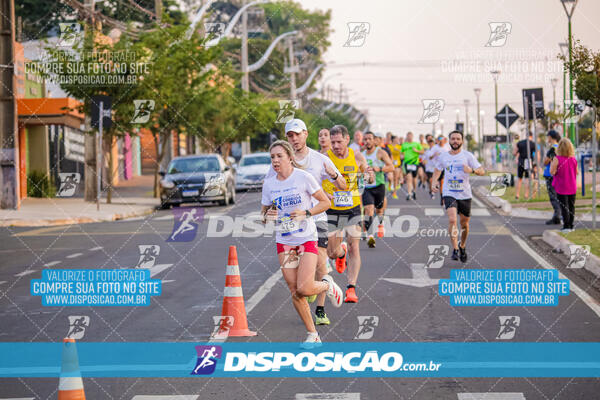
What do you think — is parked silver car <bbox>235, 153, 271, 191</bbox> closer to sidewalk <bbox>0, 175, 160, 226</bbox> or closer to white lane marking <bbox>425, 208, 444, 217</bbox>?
sidewalk <bbox>0, 175, 160, 226</bbox>

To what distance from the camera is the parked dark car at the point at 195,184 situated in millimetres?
31125

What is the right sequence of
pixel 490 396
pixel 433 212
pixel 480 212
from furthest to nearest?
1. pixel 480 212
2. pixel 433 212
3. pixel 490 396

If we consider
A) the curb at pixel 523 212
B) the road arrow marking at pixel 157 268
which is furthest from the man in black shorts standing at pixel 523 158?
the road arrow marking at pixel 157 268

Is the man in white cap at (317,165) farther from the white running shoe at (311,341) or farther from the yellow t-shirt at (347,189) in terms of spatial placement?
the yellow t-shirt at (347,189)

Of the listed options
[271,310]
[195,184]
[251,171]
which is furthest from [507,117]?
[271,310]

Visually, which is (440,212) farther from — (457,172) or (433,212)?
(457,172)

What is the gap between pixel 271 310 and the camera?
10.3 metres

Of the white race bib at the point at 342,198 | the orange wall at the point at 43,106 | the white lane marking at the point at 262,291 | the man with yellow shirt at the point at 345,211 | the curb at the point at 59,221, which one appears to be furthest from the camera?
the orange wall at the point at 43,106

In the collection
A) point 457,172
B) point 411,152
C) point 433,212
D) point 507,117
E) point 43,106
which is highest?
point 43,106

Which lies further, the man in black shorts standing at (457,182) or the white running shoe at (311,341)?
the man in black shorts standing at (457,182)

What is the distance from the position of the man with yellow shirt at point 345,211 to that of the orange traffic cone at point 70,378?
5.56 m

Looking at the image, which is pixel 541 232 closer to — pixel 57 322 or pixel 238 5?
pixel 57 322

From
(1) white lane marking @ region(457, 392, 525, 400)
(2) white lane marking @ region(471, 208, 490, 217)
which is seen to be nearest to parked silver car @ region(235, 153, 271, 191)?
(2) white lane marking @ region(471, 208, 490, 217)

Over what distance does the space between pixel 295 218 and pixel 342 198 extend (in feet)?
9.32
